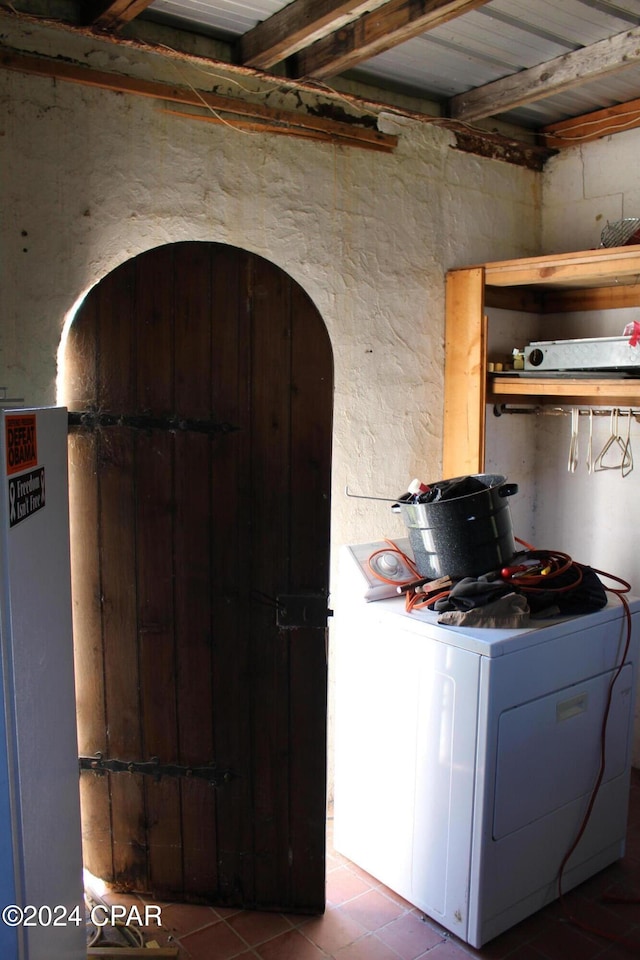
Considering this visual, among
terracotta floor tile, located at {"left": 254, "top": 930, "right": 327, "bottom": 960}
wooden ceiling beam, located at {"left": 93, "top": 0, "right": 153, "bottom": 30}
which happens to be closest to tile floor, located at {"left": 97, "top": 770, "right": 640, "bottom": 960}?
terracotta floor tile, located at {"left": 254, "top": 930, "right": 327, "bottom": 960}

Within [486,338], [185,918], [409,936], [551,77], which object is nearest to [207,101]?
[551,77]

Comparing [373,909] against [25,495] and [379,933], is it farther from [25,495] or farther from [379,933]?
[25,495]

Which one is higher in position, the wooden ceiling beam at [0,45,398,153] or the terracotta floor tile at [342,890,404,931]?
the wooden ceiling beam at [0,45,398,153]

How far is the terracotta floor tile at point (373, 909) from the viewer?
2.36 m

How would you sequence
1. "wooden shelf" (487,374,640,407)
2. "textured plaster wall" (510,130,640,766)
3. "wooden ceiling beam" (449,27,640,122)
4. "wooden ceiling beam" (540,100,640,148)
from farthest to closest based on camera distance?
"textured plaster wall" (510,130,640,766), "wooden ceiling beam" (540,100,640,148), "wooden shelf" (487,374,640,407), "wooden ceiling beam" (449,27,640,122)

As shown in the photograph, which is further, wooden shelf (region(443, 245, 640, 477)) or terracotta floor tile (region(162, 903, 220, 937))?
wooden shelf (region(443, 245, 640, 477))

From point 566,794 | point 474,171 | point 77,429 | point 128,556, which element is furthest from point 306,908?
point 474,171

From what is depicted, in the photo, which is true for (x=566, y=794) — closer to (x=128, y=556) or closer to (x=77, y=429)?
(x=128, y=556)

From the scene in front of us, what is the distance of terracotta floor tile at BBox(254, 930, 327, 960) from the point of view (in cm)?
220

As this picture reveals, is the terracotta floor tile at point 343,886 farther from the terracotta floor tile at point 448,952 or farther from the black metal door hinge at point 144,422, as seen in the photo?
the black metal door hinge at point 144,422

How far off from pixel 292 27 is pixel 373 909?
8.76ft

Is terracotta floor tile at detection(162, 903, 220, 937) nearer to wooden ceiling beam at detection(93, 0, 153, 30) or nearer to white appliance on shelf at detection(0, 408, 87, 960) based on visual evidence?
white appliance on shelf at detection(0, 408, 87, 960)

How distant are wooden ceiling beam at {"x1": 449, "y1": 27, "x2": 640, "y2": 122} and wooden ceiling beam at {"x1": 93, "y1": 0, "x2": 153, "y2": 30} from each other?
136 centimetres

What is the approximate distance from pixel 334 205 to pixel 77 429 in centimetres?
129
